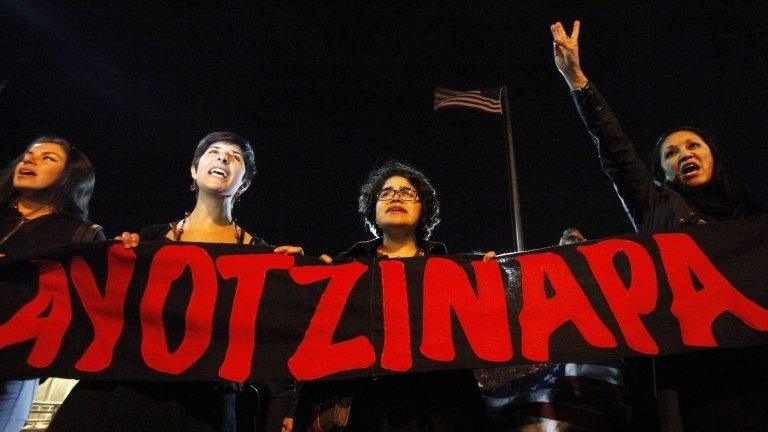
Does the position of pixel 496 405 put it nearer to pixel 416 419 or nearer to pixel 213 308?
pixel 416 419

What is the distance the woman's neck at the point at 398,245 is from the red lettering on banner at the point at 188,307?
114 cm

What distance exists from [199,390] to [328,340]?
68 centimetres

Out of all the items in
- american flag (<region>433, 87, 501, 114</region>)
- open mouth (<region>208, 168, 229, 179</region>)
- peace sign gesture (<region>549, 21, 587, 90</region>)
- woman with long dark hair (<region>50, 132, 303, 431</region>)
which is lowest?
woman with long dark hair (<region>50, 132, 303, 431</region>)

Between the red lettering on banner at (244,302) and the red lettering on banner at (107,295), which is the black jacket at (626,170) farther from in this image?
the red lettering on banner at (107,295)

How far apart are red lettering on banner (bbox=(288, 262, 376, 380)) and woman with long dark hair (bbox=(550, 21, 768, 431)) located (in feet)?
5.15

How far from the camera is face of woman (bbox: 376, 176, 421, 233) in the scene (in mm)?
3203

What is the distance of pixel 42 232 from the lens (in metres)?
2.93

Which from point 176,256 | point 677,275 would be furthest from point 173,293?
point 677,275

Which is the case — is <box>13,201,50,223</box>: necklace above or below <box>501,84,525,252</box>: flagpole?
below

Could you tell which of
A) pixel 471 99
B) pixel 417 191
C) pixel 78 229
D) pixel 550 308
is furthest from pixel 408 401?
pixel 471 99

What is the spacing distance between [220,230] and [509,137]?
564 centimetres

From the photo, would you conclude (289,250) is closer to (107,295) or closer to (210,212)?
(210,212)

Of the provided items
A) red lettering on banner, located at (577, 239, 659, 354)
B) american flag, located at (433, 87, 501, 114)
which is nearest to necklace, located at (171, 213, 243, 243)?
red lettering on banner, located at (577, 239, 659, 354)

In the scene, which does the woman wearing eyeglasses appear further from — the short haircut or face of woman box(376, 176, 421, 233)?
the short haircut
